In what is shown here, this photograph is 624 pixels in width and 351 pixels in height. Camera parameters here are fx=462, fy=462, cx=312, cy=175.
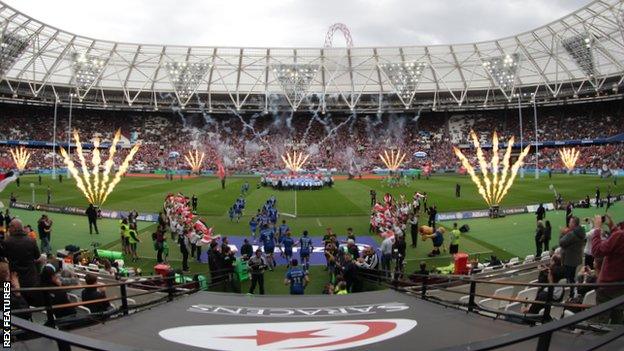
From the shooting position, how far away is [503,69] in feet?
238

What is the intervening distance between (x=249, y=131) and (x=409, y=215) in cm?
6657

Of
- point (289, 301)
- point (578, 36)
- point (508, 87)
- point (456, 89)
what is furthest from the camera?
point (456, 89)

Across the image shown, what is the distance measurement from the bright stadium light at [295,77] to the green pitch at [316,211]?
31936 mm

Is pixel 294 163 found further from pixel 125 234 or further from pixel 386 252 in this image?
pixel 386 252

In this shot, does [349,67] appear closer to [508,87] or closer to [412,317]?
[508,87]

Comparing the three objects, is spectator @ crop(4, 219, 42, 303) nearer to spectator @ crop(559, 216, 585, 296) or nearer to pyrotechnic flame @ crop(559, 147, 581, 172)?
spectator @ crop(559, 216, 585, 296)

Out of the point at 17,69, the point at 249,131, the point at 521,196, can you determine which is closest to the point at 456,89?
the point at 249,131

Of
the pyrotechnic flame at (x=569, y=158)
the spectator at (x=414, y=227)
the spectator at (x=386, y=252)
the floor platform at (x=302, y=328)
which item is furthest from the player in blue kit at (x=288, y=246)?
the pyrotechnic flame at (x=569, y=158)

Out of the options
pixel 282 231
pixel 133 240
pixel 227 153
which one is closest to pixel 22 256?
pixel 133 240

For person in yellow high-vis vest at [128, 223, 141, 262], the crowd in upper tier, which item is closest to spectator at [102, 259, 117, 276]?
person in yellow high-vis vest at [128, 223, 141, 262]

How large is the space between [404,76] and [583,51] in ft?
84.8

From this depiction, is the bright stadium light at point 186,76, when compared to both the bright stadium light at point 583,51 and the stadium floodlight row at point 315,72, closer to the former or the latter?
the stadium floodlight row at point 315,72

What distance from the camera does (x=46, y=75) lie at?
2800 inches

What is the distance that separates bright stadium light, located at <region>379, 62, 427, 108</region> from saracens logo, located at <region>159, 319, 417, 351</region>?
72.4 m
